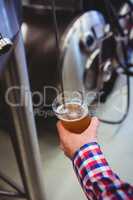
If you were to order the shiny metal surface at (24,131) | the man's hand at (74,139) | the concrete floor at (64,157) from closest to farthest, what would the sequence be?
the man's hand at (74,139) → the shiny metal surface at (24,131) → the concrete floor at (64,157)

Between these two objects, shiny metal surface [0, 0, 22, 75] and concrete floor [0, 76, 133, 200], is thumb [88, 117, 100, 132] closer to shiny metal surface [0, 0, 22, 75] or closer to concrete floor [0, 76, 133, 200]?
shiny metal surface [0, 0, 22, 75]

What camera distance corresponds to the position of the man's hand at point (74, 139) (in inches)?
30.5

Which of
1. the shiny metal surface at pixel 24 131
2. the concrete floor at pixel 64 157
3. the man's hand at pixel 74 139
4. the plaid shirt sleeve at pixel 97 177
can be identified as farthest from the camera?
the concrete floor at pixel 64 157

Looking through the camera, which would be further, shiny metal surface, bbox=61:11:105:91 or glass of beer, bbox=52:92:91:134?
shiny metal surface, bbox=61:11:105:91

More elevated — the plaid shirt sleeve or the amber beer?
the amber beer

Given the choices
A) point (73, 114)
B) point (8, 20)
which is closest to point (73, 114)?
point (73, 114)

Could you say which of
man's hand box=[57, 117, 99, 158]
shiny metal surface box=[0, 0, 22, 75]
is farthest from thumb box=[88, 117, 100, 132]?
shiny metal surface box=[0, 0, 22, 75]

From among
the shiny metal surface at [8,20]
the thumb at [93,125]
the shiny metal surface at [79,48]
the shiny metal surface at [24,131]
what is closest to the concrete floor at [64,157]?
the shiny metal surface at [24,131]

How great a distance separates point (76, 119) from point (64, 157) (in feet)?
2.38

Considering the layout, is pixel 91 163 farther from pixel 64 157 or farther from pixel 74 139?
pixel 64 157

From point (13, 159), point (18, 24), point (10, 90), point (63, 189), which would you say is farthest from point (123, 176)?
point (18, 24)

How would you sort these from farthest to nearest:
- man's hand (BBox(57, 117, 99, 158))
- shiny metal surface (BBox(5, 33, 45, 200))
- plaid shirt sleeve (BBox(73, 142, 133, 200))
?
shiny metal surface (BBox(5, 33, 45, 200)), man's hand (BBox(57, 117, 99, 158)), plaid shirt sleeve (BBox(73, 142, 133, 200))

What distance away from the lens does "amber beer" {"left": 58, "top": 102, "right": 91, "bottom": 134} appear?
2.69 ft

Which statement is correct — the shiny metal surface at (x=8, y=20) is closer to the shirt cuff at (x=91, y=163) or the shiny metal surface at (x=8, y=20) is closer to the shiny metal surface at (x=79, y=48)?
the shirt cuff at (x=91, y=163)
